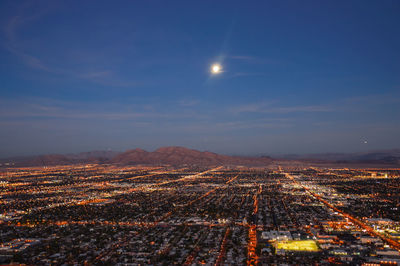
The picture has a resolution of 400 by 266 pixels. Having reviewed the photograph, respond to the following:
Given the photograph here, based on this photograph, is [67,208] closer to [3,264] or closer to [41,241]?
[41,241]

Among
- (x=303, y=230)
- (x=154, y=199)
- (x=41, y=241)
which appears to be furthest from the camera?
(x=154, y=199)

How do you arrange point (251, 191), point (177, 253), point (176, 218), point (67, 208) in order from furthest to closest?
point (251, 191) < point (67, 208) < point (176, 218) < point (177, 253)

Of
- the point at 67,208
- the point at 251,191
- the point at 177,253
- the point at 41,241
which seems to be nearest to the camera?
the point at 177,253

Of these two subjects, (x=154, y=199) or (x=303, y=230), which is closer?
(x=303, y=230)

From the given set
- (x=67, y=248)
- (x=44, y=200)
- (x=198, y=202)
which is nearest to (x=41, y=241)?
(x=67, y=248)

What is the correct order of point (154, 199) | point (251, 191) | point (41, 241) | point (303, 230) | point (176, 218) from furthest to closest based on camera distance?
1. point (251, 191)
2. point (154, 199)
3. point (176, 218)
4. point (303, 230)
5. point (41, 241)

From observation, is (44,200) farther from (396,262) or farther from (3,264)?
(396,262)

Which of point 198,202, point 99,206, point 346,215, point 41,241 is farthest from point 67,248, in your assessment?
point 346,215

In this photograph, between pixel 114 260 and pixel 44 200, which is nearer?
pixel 114 260

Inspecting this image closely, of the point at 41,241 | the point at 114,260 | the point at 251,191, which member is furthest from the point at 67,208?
the point at 251,191
